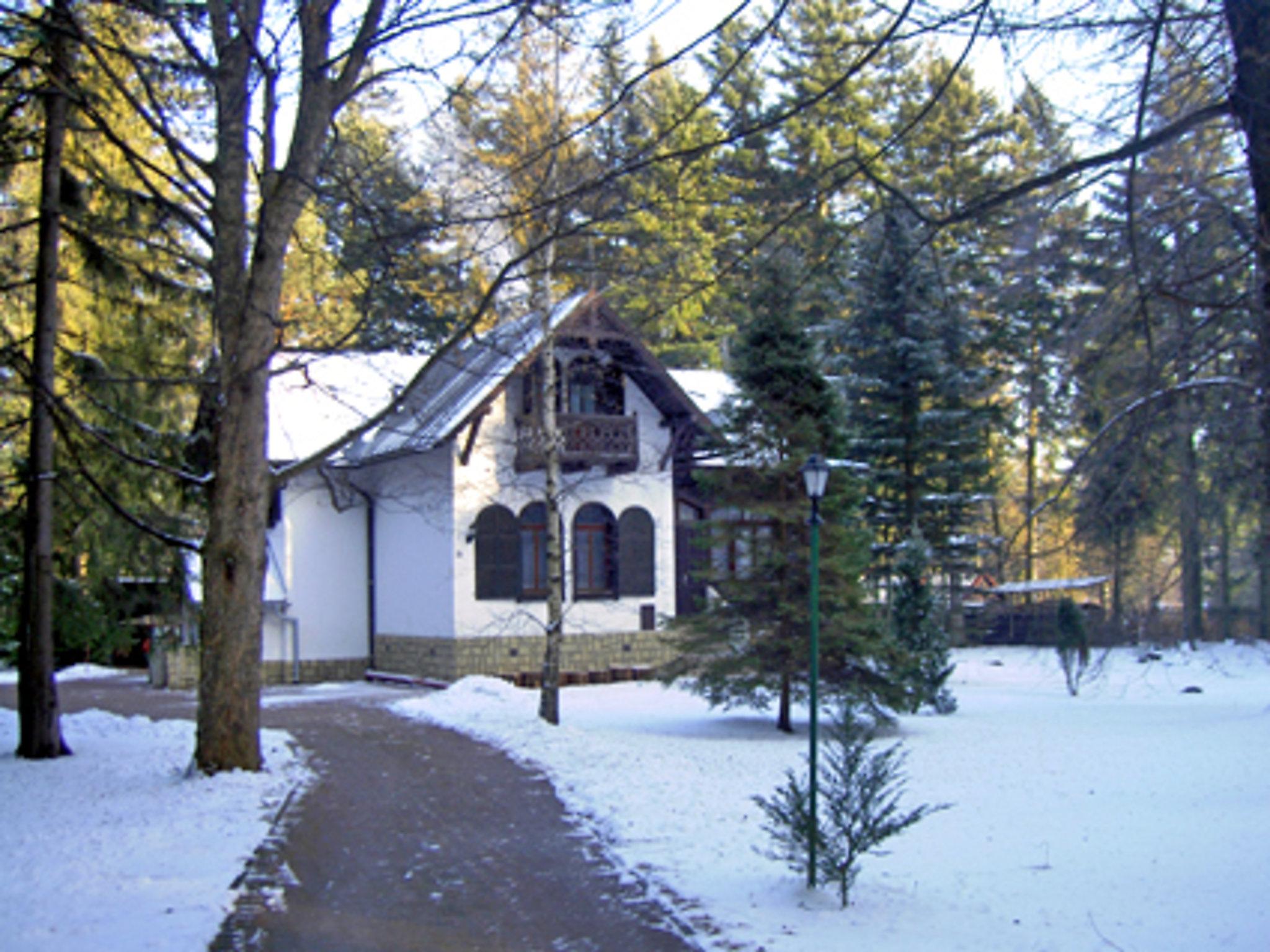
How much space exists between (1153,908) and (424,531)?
→ 17.2m

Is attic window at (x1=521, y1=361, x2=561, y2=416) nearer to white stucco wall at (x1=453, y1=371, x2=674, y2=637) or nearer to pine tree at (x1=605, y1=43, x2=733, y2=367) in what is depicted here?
white stucco wall at (x1=453, y1=371, x2=674, y2=637)

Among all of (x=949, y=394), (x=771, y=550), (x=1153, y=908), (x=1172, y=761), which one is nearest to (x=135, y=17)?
(x=771, y=550)

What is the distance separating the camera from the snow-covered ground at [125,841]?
652 centimetres

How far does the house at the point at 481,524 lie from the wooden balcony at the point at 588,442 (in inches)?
1.5

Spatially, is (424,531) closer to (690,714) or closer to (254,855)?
(690,714)

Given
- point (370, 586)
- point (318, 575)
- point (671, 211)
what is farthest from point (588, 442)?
point (671, 211)

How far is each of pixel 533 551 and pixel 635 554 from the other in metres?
2.31

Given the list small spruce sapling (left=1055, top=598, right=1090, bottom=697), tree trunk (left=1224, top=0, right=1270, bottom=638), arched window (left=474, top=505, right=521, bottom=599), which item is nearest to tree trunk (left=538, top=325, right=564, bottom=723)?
arched window (left=474, top=505, right=521, bottom=599)

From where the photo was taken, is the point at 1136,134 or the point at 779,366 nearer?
the point at 1136,134

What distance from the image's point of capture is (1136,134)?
5.68 metres

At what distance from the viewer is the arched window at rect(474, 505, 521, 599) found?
22.6 m

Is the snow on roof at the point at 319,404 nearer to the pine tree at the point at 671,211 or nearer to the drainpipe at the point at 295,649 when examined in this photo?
the drainpipe at the point at 295,649

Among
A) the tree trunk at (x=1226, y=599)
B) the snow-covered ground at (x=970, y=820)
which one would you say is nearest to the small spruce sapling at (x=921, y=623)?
the snow-covered ground at (x=970, y=820)

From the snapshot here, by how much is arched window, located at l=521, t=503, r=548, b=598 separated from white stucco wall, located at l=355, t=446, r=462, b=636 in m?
1.41
